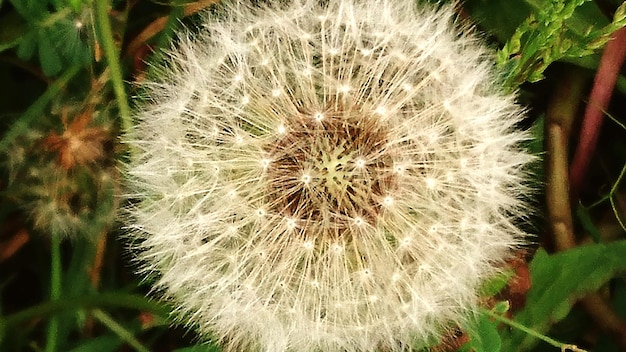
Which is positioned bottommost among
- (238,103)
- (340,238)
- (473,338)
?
(473,338)

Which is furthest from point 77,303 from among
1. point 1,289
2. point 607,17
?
point 607,17

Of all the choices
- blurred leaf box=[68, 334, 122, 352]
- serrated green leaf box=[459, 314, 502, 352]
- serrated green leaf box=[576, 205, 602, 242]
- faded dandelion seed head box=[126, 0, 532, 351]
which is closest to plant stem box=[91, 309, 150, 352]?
blurred leaf box=[68, 334, 122, 352]

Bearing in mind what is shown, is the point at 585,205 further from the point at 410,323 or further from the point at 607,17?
the point at 410,323

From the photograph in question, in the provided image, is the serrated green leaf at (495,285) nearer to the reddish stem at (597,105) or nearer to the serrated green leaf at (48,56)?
the reddish stem at (597,105)

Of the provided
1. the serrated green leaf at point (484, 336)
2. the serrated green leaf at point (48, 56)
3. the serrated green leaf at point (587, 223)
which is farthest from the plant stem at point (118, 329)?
the serrated green leaf at point (587, 223)

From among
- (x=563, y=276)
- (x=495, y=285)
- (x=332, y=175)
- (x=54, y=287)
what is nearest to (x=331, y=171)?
(x=332, y=175)

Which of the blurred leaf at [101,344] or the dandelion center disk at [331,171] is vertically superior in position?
the dandelion center disk at [331,171]
